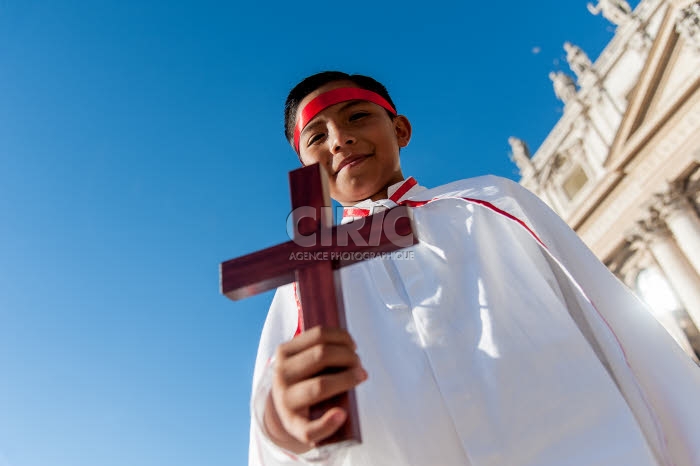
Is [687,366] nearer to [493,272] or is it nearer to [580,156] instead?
[493,272]

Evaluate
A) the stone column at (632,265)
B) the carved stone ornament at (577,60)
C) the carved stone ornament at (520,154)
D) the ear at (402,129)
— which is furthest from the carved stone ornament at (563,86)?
the ear at (402,129)

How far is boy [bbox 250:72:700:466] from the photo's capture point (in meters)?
1.44

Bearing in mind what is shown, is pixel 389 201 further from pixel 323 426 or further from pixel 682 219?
pixel 682 219

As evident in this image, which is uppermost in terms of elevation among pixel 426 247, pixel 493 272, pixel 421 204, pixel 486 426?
pixel 421 204

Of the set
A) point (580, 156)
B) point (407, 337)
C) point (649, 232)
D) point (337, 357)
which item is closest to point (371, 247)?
point (337, 357)

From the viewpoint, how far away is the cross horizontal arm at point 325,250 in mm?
1329

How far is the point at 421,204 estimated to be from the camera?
2.29 meters

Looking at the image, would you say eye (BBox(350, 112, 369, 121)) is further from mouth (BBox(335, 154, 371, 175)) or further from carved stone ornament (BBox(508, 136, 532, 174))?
carved stone ornament (BBox(508, 136, 532, 174))

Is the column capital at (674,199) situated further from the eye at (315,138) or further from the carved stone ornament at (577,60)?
the eye at (315,138)

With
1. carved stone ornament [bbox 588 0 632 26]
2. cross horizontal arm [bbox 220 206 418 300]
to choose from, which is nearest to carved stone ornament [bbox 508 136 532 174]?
carved stone ornament [bbox 588 0 632 26]

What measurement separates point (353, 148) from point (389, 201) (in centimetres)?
31

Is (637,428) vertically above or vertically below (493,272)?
below

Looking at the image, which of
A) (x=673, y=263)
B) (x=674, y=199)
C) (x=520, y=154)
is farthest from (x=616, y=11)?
(x=673, y=263)

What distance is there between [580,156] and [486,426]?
22991 mm
